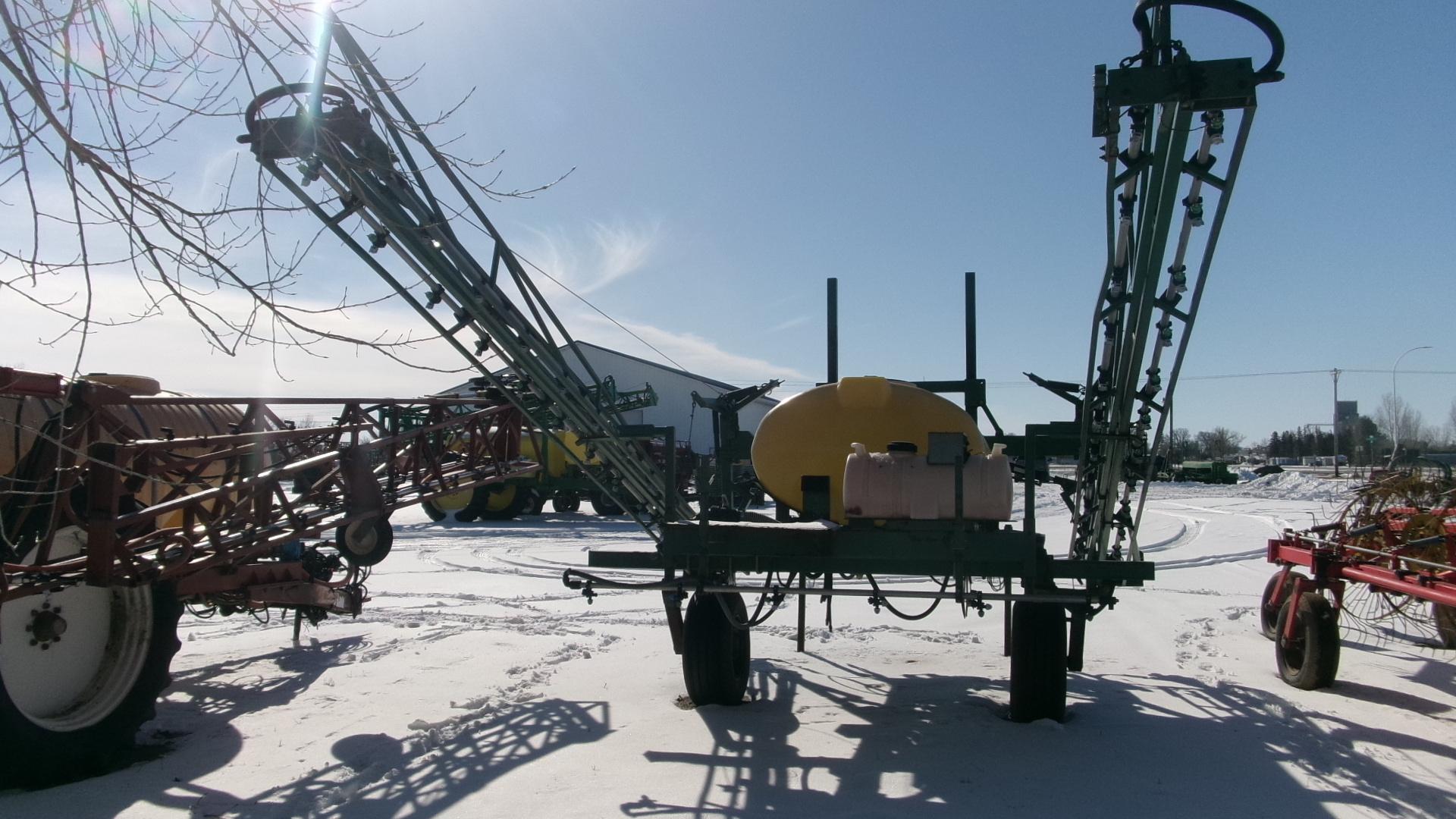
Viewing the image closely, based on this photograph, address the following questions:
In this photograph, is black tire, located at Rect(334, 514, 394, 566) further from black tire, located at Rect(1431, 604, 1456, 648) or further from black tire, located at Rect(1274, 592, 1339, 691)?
black tire, located at Rect(1431, 604, 1456, 648)

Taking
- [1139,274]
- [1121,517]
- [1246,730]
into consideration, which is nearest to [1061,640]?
[1121,517]

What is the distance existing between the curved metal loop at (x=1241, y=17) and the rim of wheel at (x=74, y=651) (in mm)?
6396

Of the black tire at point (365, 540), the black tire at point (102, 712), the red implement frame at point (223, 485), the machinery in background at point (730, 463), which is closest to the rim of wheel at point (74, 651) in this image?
the black tire at point (102, 712)

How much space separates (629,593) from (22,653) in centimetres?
721

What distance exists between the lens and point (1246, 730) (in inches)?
247

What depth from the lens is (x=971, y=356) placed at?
7738 mm

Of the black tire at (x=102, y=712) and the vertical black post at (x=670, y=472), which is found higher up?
the vertical black post at (x=670, y=472)

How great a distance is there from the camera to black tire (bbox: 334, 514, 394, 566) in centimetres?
768

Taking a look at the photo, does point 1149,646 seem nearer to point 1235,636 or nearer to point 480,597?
point 1235,636

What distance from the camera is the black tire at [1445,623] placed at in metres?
8.34

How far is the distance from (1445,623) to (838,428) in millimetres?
5837

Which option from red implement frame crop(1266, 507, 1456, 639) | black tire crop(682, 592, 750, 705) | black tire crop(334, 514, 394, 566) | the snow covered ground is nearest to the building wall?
the snow covered ground

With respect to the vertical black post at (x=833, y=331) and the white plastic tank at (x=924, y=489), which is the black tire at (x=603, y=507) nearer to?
the vertical black post at (x=833, y=331)

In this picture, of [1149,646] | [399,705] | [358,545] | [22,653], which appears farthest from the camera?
[1149,646]
